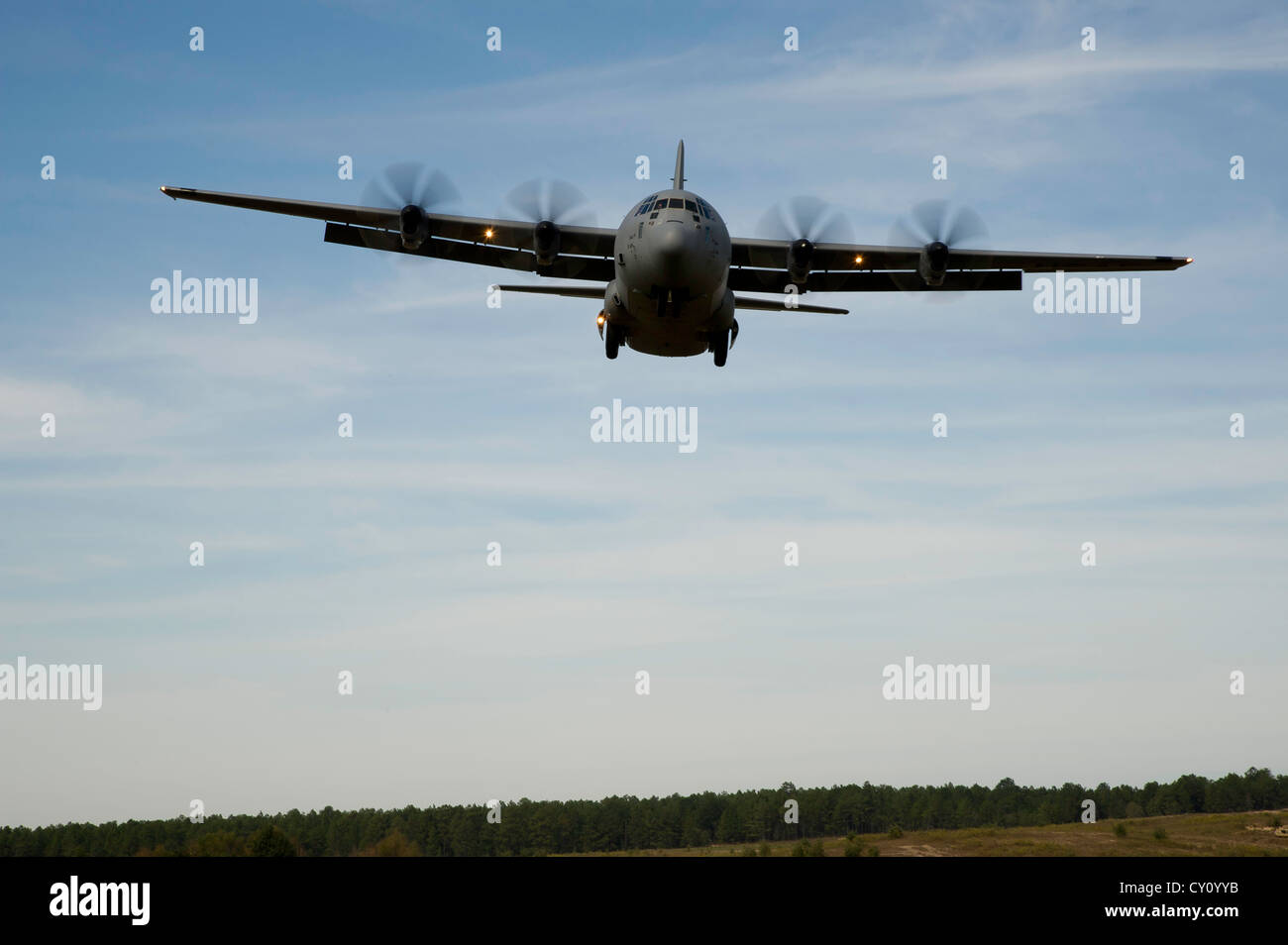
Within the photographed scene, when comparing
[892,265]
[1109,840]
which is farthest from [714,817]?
[892,265]

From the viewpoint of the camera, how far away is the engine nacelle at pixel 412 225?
25281 mm

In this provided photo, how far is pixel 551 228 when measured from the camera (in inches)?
1021

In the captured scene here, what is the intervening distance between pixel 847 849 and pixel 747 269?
34.3 metres

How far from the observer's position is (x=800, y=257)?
26.5 metres

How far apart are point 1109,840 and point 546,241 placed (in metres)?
47.1

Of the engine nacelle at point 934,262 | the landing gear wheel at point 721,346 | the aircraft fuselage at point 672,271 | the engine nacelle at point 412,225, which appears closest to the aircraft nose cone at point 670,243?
the aircraft fuselage at point 672,271

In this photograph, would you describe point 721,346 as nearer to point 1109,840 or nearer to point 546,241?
point 546,241

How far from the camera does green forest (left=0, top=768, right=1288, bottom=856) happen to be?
216ft

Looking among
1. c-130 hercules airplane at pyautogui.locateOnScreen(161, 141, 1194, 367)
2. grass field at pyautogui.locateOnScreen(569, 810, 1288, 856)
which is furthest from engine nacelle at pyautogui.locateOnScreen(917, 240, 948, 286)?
grass field at pyautogui.locateOnScreen(569, 810, 1288, 856)

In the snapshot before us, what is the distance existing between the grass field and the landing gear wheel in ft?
113

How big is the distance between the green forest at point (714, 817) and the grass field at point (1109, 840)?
10.5 m

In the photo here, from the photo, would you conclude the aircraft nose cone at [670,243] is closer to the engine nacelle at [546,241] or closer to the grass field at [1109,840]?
the engine nacelle at [546,241]
